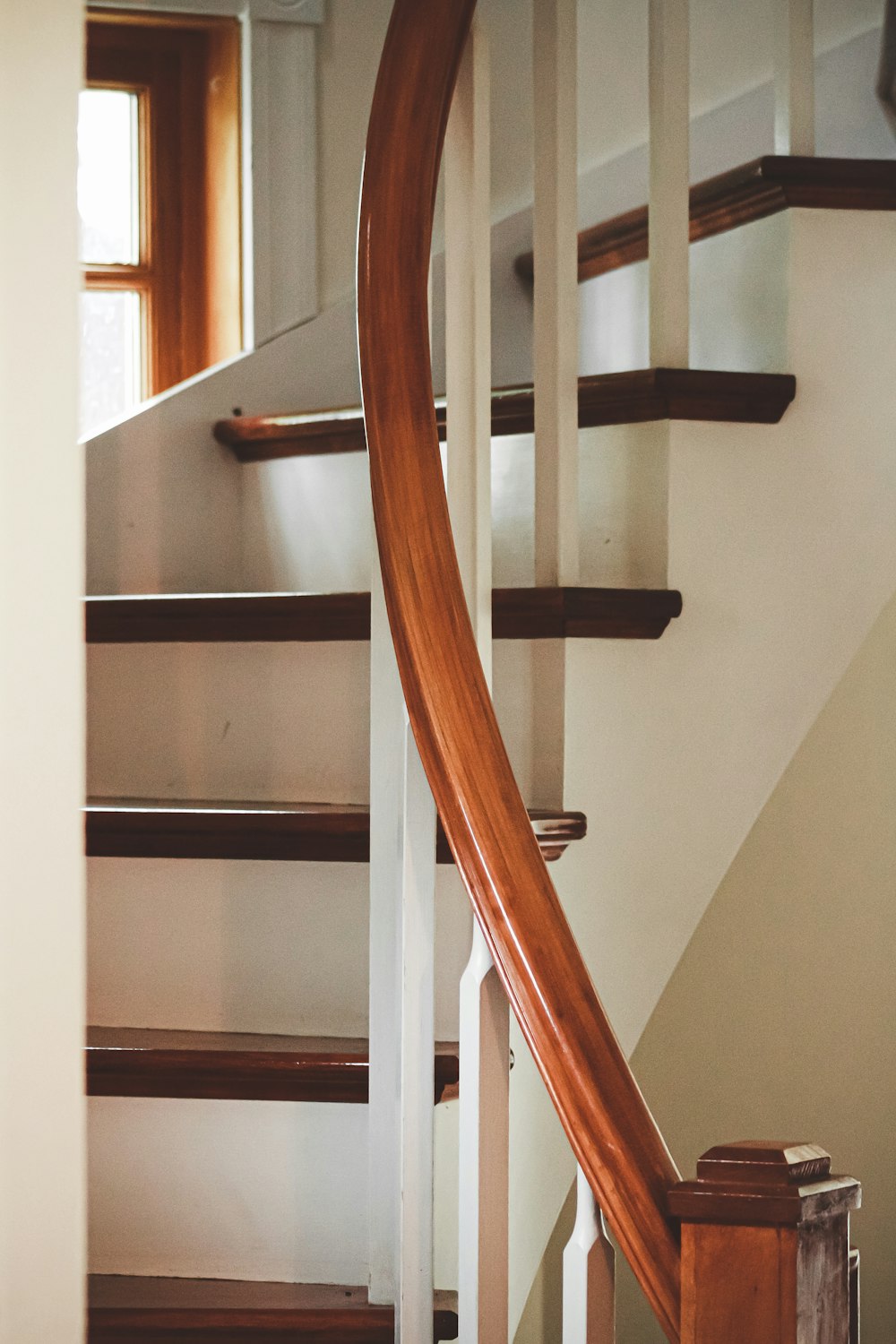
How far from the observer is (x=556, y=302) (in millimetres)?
1605

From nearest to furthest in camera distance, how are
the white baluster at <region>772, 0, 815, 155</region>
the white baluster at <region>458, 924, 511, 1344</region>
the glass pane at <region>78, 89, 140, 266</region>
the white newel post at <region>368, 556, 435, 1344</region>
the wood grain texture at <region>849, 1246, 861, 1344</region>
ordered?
the wood grain texture at <region>849, 1246, 861, 1344</region>, the white baluster at <region>458, 924, 511, 1344</region>, the white newel post at <region>368, 556, 435, 1344</region>, the white baluster at <region>772, 0, 815, 155</region>, the glass pane at <region>78, 89, 140, 266</region>

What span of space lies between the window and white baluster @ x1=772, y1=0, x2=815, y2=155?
3.84 ft

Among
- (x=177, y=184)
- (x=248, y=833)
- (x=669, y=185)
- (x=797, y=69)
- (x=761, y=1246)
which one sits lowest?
(x=761, y=1246)

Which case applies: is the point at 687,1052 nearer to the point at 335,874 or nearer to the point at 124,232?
the point at 335,874

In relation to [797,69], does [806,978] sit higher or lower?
lower

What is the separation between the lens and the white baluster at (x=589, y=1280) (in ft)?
3.38

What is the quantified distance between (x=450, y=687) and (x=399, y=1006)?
1.31 ft

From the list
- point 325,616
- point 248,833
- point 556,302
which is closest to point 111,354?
point 325,616

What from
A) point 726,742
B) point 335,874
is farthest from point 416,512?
point 726,742

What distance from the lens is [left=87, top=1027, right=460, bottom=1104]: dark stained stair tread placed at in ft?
4.67

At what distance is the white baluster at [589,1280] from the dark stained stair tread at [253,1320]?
0.34 m

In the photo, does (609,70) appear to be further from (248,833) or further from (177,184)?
(248,833)

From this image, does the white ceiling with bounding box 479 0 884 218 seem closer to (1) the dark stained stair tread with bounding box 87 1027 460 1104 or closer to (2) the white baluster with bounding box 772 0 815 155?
(2) the white baluster with bounding box 772 0 815 155

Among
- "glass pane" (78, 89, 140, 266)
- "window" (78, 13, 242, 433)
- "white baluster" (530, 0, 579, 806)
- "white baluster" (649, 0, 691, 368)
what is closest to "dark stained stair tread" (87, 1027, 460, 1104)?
"white baluster" (530, 0, 579, 806)
